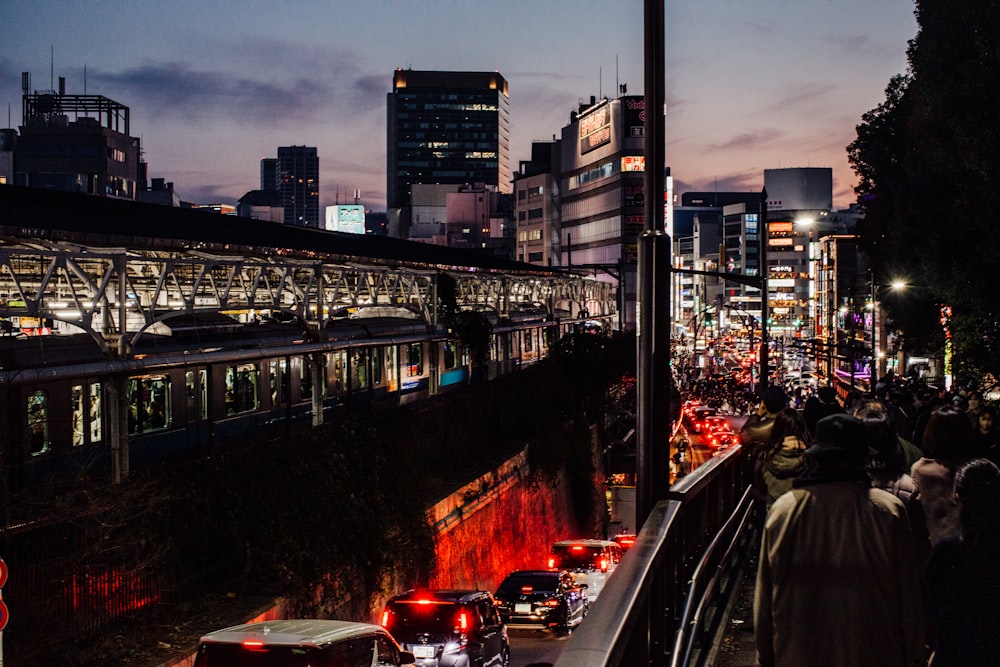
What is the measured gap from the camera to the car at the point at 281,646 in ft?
30.2

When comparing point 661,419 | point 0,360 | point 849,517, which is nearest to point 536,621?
point 0,360

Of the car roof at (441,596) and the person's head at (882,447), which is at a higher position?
the person's head at (882,447)

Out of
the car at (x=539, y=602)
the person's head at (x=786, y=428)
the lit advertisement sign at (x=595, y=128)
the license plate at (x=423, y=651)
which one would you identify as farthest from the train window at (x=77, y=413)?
the lit advertisement sign at (x=595, y=128)

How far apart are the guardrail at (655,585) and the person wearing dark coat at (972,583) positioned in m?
1.31

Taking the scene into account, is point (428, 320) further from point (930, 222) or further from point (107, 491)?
point (107, 491)

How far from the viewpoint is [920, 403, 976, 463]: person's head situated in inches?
214

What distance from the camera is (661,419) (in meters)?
6.17

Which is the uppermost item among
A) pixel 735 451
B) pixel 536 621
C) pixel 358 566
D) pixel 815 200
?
pixel 815 200

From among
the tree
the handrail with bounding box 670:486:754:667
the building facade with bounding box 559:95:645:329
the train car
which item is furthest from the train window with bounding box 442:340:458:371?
the building facade with bounding box 559:95:645:329

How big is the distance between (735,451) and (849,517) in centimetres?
644

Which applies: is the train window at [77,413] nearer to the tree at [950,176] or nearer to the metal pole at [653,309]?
the metal pole at [653,309]

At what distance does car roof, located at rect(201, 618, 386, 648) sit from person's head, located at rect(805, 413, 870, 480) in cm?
687

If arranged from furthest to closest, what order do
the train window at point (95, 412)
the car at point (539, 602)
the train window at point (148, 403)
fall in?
the car at point (539, 602) → the train window at point (148, 403) → the train window at point (95, 412)

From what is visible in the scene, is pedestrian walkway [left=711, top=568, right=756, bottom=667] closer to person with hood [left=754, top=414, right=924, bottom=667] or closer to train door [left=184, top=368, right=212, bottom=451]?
person with hood [left=754, top=414, right=924, bottom=667]
